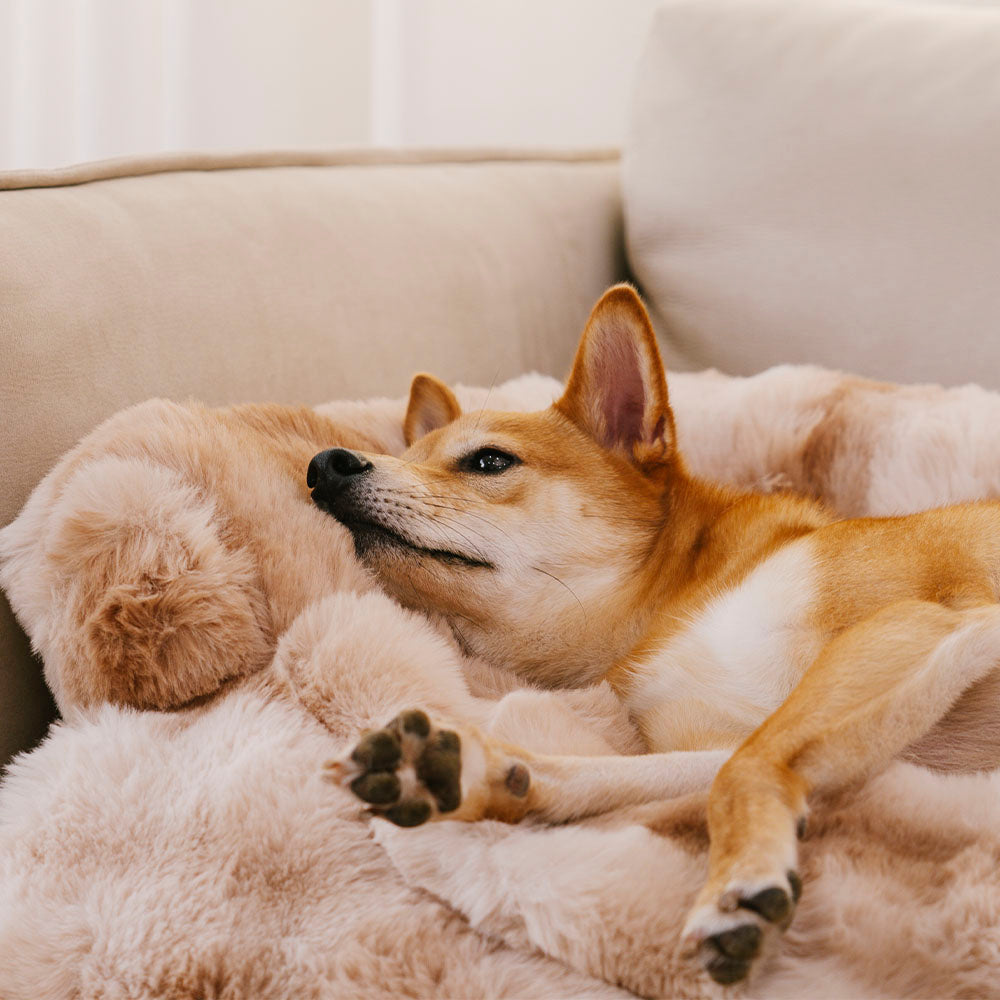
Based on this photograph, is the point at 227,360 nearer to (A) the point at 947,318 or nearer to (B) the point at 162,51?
(A) the point at 947,318

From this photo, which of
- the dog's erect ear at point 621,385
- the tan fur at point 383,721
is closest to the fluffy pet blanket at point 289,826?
the tan fur at point 383,721

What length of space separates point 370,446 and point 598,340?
14.4 inches

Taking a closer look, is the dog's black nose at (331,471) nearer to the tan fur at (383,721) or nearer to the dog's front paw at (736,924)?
the tan fur at (383,721)

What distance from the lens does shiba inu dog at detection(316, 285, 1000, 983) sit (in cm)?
80

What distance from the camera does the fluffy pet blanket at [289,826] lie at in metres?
0.75

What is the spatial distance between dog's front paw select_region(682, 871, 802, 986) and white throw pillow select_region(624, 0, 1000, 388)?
1.33 m

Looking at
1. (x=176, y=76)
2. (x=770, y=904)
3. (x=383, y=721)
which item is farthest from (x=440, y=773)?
(x=176, y=76)

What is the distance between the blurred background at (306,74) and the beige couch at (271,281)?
756 mm

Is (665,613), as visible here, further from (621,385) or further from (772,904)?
(772,904)

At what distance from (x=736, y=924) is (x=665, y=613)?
58 cm

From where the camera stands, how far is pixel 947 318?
1809 millimetres

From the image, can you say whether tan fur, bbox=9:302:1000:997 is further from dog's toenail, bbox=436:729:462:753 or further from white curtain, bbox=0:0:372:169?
white curtain, bbox=0:0:372:169

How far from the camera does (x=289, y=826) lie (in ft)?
2.79

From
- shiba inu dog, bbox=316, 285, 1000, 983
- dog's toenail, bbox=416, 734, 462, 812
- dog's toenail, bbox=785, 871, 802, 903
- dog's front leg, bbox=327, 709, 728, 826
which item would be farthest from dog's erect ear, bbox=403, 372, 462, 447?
dog's toenail, bbox=785, 871, 802, 903
